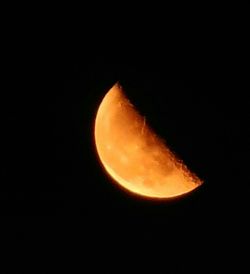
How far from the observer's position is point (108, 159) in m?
3.81

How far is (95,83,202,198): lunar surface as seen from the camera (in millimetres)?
3605

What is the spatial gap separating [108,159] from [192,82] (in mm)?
661

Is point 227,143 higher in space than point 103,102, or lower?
lower

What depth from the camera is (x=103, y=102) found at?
12.6 feet

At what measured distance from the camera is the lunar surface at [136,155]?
361 centimetres

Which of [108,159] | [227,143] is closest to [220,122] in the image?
[227,143]

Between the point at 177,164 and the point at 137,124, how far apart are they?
1.01ft

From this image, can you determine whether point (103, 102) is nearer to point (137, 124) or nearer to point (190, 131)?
point (137, 124)

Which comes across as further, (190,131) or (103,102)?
(103,102)

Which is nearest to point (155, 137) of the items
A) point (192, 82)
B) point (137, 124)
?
point (137, 124)

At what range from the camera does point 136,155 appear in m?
3.61

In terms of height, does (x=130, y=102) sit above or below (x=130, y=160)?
above

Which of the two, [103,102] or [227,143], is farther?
[103,102]

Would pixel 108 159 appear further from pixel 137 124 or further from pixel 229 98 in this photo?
pixel 229 98
